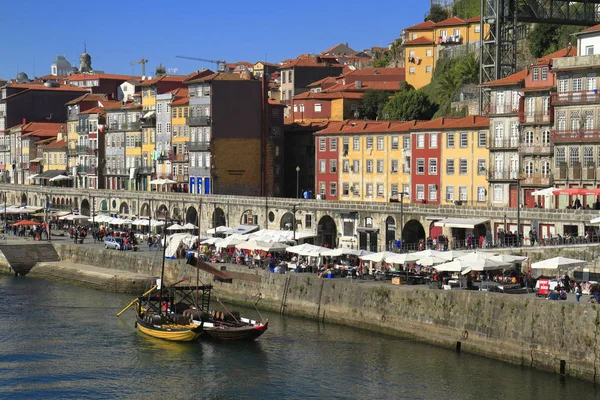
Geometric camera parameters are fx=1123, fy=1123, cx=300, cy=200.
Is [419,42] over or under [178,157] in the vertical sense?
over

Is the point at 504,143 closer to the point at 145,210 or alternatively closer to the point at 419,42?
the point at 145,210

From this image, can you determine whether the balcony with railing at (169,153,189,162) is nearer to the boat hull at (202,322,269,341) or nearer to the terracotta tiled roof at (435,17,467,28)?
the terracotta tiled roof at (435,17,467,28)

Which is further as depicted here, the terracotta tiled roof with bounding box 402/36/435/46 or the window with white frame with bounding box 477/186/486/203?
the terracotta tiled roof with bounding box 402/36/435/46

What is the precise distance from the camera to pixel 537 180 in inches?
2790

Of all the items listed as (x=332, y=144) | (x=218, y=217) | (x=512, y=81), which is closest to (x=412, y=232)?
(x=512, y=81)

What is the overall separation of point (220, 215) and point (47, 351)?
37.8 metres

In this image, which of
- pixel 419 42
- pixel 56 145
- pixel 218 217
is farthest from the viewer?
pixel 56 145

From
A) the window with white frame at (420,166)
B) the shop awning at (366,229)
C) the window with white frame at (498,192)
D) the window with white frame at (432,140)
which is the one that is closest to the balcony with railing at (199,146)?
the window with white frame at (420,166)

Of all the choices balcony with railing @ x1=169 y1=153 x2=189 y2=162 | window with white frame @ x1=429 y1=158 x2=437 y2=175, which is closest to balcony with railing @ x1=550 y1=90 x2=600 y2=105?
window with white frame @ x1=429 y1=158 x2=437 y2=175

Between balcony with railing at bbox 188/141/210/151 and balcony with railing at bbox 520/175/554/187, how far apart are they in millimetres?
34056

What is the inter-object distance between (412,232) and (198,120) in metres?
32.6

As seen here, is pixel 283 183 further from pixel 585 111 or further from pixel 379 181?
pixel 585 111

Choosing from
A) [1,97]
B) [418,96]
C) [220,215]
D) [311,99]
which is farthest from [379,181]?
[1,97]

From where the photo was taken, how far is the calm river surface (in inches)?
1752
